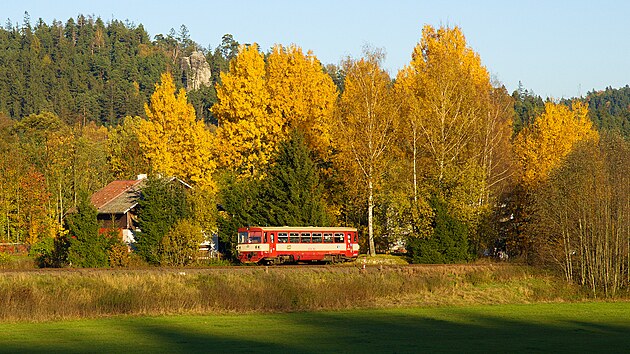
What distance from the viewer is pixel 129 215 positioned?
69188 millimetres

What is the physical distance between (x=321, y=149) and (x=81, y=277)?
91.5 feet

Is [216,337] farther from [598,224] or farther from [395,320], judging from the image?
[598,224]

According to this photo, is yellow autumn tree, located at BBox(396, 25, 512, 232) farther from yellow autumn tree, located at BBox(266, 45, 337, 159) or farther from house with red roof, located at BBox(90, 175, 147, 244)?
house with red roof, located at BBox(90, 175, 147, 244)

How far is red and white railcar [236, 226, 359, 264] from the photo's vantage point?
2354 inches

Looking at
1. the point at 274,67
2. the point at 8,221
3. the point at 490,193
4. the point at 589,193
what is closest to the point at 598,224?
the point at 589,193

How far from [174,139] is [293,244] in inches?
672

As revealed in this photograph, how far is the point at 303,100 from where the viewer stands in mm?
68375

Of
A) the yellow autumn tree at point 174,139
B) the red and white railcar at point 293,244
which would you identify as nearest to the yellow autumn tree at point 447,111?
the red and white railcar at point 293,244

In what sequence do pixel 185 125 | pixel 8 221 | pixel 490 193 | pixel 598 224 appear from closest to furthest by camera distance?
pixel 598 224, pixel 490 193, pixel 185 125, pixel 8 221

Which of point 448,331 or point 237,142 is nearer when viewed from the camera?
point 448,331

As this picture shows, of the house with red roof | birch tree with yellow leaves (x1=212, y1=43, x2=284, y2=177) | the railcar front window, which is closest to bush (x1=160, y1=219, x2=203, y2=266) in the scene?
the railcar front window

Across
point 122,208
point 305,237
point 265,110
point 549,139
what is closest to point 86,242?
point 122,208

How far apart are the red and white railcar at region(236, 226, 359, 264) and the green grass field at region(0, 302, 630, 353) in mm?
20746

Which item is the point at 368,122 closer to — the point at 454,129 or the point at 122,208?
the point at 454,129
